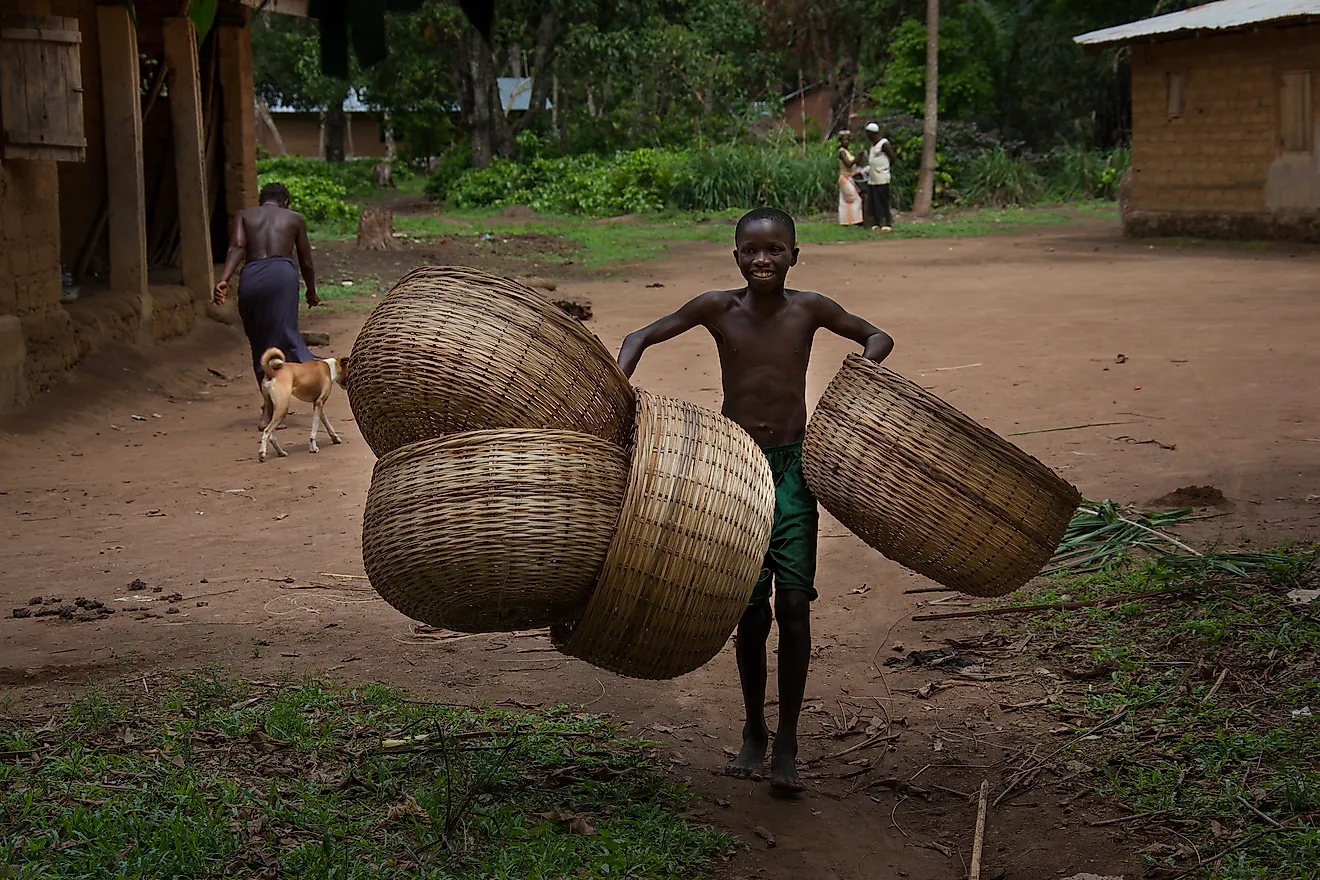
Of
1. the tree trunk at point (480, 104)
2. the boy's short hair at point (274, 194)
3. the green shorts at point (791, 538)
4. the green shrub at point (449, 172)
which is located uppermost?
the tree trunk at point (480, 104)

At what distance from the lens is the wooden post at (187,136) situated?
40.0 feet

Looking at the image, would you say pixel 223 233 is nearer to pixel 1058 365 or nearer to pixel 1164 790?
pixel 1058 365

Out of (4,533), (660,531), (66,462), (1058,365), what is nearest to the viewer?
(660,531)

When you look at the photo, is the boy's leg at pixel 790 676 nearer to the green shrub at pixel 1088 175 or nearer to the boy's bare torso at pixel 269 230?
the boy's bare torso at pixel 269 230

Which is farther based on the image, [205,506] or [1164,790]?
[205,506]

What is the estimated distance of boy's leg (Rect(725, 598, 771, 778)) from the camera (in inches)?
151

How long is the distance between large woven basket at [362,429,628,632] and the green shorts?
0.75 meters

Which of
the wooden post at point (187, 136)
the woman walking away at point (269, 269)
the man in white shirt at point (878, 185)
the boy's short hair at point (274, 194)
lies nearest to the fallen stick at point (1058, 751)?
the woman walking away at point (269, 269)

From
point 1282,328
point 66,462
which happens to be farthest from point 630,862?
point 1282,328

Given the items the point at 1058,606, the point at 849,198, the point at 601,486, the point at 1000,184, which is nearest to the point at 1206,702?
the point at 1058,606

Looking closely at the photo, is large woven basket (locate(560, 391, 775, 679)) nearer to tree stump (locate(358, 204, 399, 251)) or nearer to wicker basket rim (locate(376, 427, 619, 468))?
wicker basket rim (locate(376, 427, 619, 468))

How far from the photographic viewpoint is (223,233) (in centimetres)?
1486

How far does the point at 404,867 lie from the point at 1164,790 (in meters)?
2.02

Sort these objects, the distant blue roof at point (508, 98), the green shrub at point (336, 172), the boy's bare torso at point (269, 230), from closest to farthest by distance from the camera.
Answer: the boy's bare torso at point (269, 230)
the green shrub at point (336, 172)
the distant blue roof at point (508, 98)
